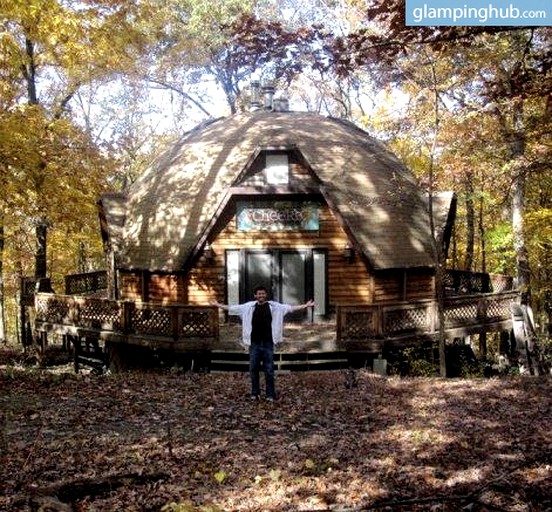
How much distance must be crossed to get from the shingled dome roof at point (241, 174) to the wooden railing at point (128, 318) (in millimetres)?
2446

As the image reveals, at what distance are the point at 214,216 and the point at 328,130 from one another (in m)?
6.94

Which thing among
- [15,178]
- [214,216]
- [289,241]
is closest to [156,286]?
[214,216]

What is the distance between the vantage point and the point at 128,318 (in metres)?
16.2

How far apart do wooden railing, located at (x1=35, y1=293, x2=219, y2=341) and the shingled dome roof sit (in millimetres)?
2446

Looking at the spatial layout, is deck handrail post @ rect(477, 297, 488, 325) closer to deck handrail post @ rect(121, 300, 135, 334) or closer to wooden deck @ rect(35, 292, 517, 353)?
wooden deck @ rect(35, 292, 517, 353)

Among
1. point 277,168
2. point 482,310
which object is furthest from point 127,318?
point 482,310

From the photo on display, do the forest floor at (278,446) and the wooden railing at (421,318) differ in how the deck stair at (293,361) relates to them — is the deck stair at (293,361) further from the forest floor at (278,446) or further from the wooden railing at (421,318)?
the forest floor at (278,446)

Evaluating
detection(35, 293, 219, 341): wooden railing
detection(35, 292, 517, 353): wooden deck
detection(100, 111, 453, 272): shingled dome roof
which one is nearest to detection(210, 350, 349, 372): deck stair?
detection(35, 292, 517, 353): wooden deck

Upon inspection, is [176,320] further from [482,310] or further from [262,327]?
[482,310]

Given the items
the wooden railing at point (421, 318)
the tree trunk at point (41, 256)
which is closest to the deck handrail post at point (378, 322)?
the wooden railing at point (421, 318)

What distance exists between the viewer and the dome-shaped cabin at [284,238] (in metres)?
18.6

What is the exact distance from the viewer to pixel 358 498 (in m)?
5.61

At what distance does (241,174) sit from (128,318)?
623cm

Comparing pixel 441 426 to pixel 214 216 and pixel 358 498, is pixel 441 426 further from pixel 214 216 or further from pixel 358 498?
pixel 214 216
